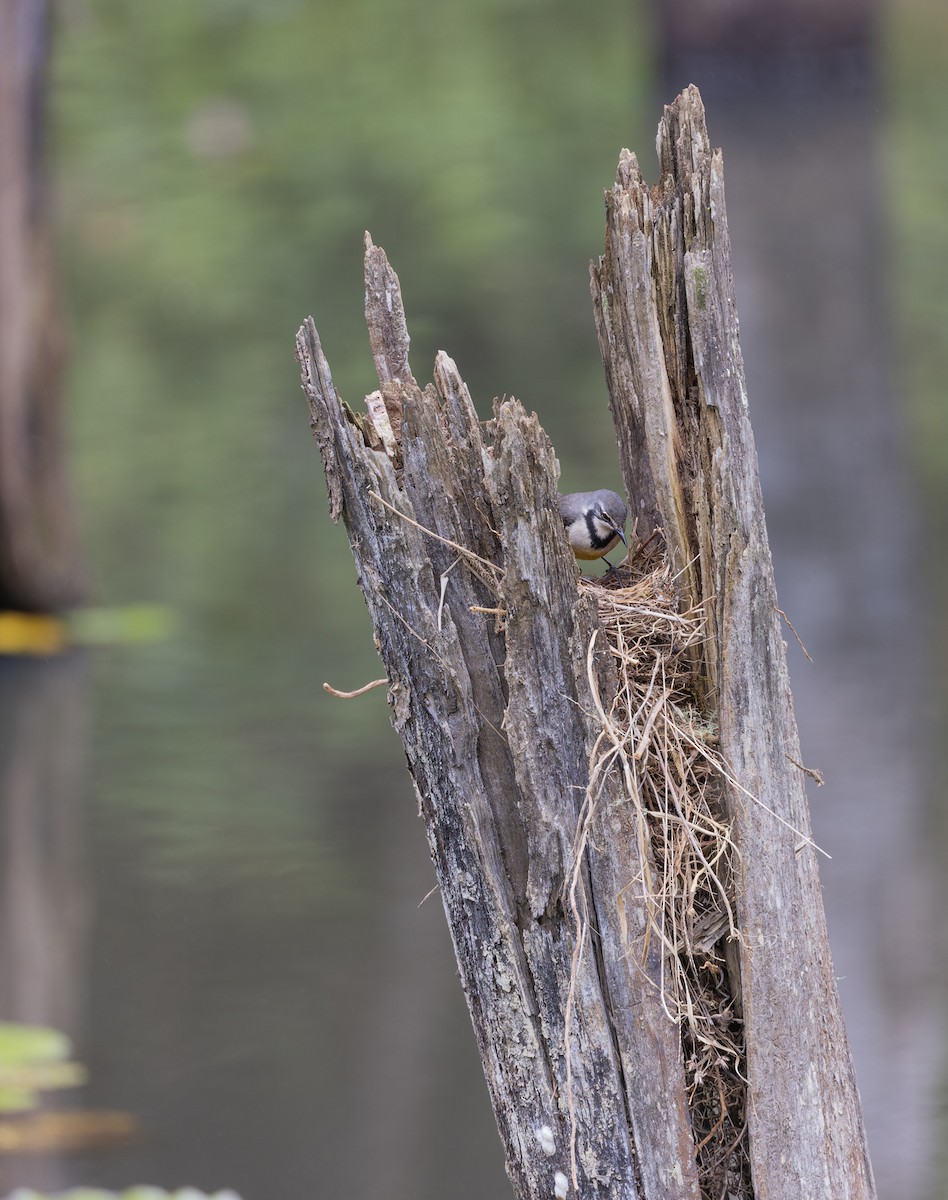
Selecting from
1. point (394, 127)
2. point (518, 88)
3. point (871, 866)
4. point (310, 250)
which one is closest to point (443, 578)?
point (871, 866)

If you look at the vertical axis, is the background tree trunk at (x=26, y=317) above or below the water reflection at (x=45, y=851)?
above

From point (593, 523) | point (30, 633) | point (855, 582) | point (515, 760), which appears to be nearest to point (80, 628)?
point (30, 633)

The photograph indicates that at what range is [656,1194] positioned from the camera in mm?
2684

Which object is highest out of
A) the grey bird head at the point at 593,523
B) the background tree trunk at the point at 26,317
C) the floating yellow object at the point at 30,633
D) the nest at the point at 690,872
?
the background tree trunk at the point at 26,317

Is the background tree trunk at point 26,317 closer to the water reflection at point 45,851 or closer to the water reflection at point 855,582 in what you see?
the water reflection at point 45,851

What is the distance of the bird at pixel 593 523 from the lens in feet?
13.2

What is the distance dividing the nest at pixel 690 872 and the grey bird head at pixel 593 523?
1.20 meters

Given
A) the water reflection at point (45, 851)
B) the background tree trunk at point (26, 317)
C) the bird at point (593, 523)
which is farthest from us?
the background tree trunk at point (26, 317)

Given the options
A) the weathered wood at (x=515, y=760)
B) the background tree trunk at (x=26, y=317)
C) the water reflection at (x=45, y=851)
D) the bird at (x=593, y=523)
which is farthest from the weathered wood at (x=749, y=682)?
the background tree trunk at (x=26, y=317)

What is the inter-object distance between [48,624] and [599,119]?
13109 millimetres

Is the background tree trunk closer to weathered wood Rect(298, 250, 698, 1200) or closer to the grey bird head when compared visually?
the grey bird head

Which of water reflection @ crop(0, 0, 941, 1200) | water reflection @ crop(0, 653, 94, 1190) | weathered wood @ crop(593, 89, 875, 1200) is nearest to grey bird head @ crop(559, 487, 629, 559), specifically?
weathered wood @ crop(593, 89, 875, 1200)

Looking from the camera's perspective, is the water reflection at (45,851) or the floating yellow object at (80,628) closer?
the water reflection at (45,851)

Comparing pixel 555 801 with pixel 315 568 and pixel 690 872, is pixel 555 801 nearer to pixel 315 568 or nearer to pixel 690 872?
pixel 690 872
